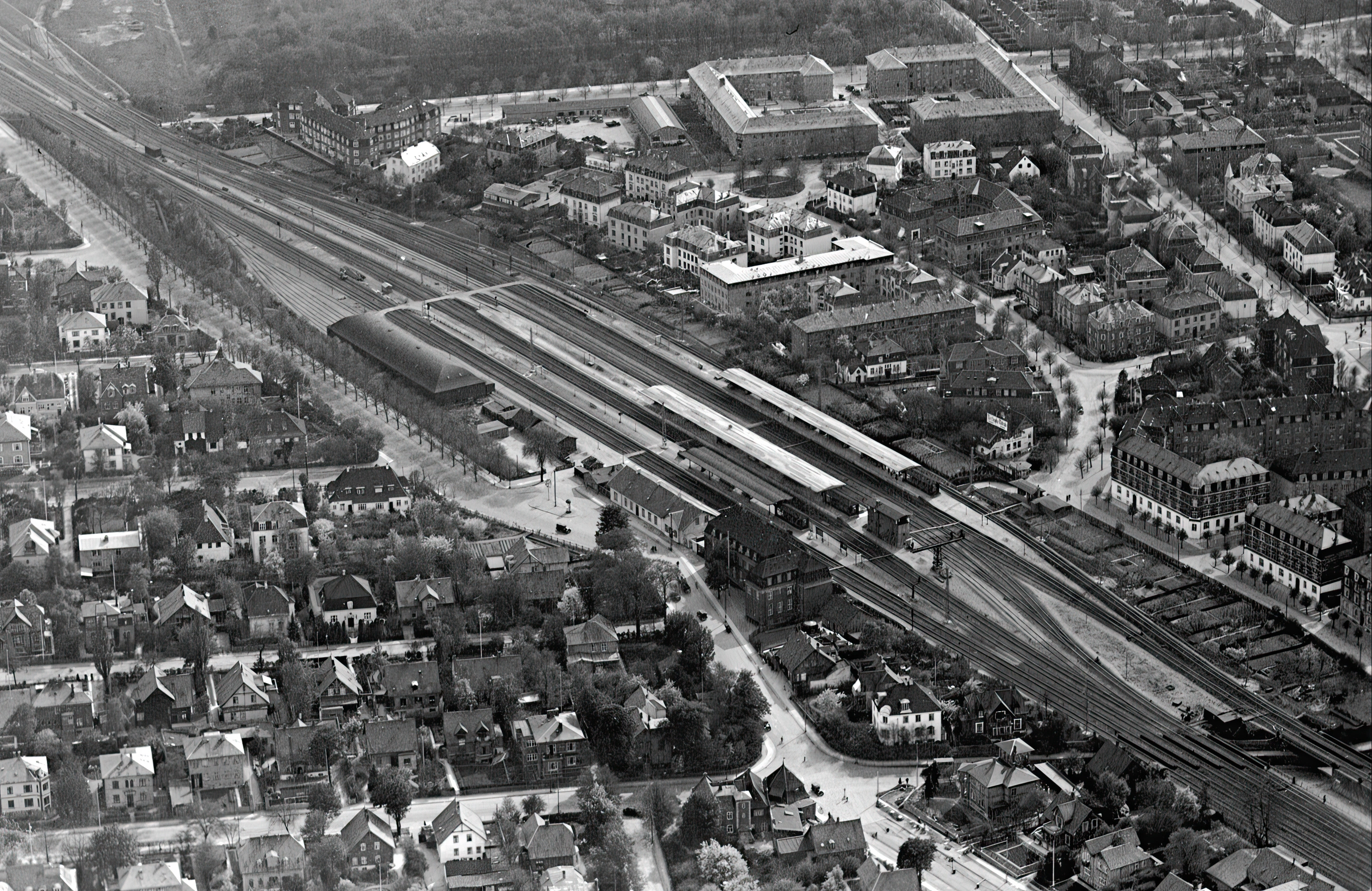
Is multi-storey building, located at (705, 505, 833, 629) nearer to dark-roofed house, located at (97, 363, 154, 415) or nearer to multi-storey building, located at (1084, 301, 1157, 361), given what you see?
multi-storey building, located at (1084, 301, 1157, 361)

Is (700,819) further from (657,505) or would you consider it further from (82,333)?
(82,333)

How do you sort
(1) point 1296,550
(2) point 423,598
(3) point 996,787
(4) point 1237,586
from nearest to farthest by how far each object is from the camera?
1. (3) point 996,787
2. (2) point 423,598
3. (1) point 1296,550
4. (4) point 1237,586

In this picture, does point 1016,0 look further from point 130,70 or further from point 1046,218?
point 130,70

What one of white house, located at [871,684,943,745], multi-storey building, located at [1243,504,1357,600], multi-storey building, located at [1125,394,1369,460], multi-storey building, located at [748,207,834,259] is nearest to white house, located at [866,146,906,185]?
multi-storey building, located at [748,207,834,259]

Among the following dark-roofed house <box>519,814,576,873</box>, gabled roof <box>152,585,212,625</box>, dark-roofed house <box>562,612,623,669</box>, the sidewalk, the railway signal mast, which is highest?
gabled roof <box>152,585,212,625</box>

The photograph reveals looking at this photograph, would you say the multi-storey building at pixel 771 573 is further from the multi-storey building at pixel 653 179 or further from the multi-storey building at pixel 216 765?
the multi-storey building at pixel 653 179

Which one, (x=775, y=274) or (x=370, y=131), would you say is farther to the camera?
(x=370, y=131)

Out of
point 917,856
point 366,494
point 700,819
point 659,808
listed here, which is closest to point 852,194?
point 366,494
